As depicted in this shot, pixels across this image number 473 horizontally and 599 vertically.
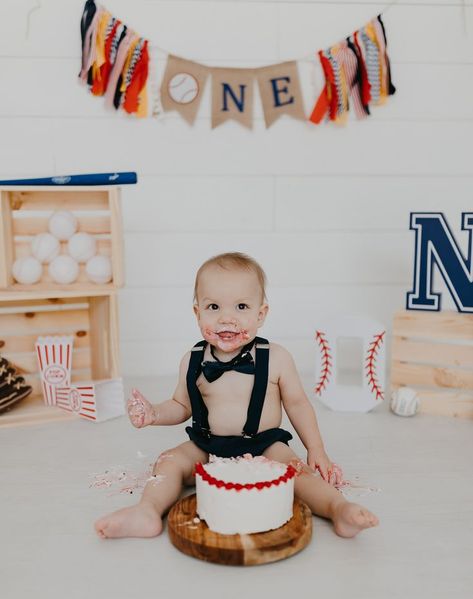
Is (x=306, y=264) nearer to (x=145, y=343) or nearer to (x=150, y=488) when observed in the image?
(x=145, y=343)

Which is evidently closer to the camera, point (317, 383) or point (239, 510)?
point (239, 510)

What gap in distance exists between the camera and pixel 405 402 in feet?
4.88

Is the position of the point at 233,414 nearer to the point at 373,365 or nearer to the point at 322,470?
the point at 322,470

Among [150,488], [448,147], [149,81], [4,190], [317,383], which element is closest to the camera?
[150,488]

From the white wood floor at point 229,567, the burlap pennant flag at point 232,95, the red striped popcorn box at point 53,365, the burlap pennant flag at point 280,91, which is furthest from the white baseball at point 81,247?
the burlap pennant flag at point 280,91

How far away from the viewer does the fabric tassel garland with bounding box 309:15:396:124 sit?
5.71 ft

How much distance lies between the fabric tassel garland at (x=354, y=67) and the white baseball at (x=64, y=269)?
2.38ft

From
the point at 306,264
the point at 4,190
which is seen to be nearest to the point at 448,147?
the point at 306,264

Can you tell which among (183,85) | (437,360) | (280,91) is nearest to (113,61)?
(183,85)

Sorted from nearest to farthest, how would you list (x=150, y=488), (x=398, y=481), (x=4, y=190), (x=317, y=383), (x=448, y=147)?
(x=150, y=488), (x=398, y=481), (x=4, y=190), (x=317, y=383), (x=448, y=147)

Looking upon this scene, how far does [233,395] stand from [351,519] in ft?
1.04

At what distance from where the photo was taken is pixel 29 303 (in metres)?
1.61

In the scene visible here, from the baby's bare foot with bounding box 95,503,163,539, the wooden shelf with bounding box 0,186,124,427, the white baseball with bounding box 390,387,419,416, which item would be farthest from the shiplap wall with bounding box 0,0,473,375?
the baby's bare foot with bounding box 95,503,163,539

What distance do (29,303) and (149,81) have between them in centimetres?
62
